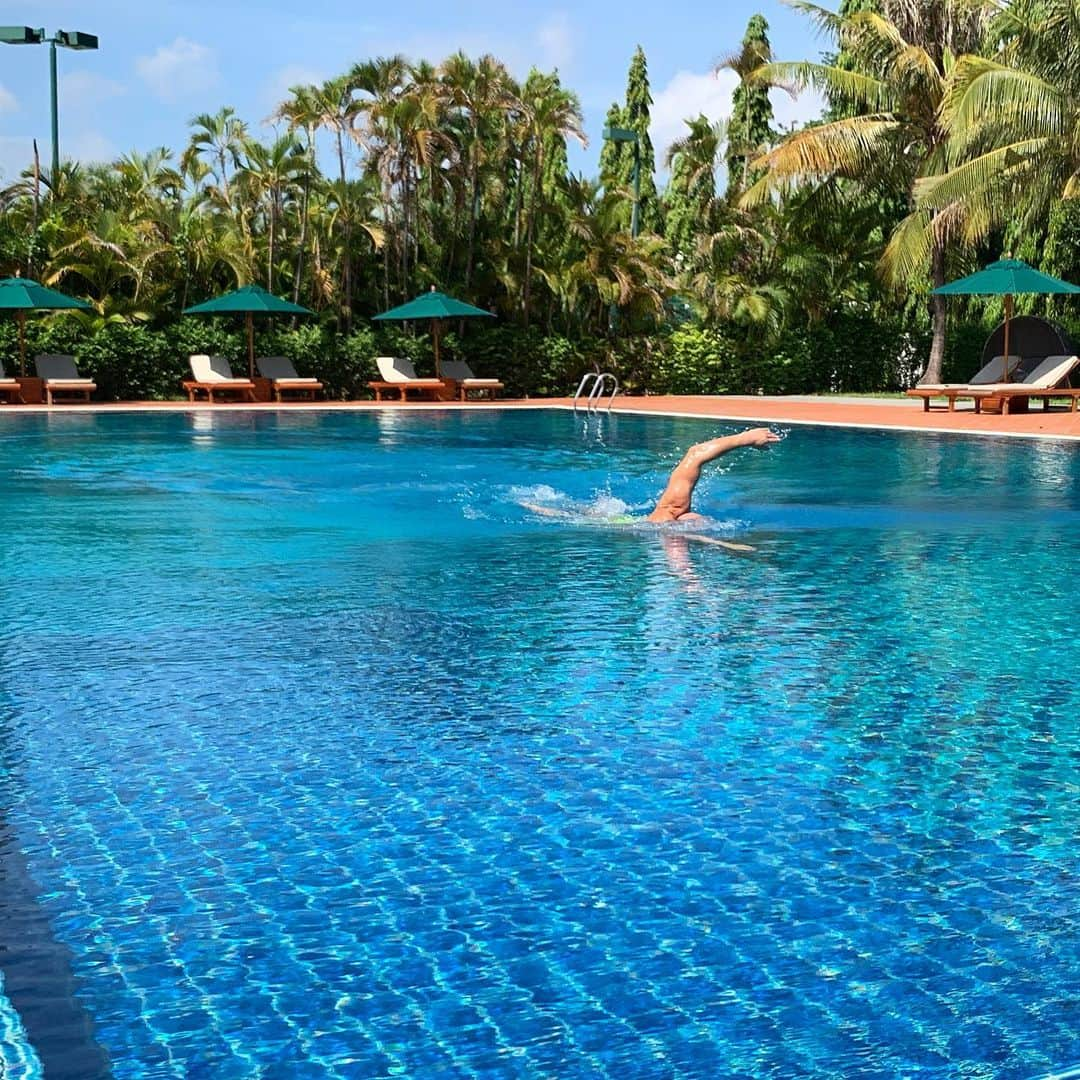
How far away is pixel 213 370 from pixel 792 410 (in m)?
11.7

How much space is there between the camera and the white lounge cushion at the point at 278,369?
96.9 feet

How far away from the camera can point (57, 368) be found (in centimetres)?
2809

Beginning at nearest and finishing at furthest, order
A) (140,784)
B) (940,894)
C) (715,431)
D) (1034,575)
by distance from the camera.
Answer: (940,894), (140,784), (1034,575), (715,431)

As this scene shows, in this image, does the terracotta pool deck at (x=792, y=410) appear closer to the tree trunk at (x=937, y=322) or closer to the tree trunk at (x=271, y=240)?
the tree trunk at (x=937, y=322)

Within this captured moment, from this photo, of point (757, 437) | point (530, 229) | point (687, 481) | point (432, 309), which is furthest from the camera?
point (530, 229)

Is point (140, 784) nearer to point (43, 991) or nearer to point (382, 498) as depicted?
point (43, 991)

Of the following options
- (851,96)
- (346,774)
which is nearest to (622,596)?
(346,774)

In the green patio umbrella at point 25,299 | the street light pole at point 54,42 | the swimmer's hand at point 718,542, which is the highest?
the street light pole at point 54,42

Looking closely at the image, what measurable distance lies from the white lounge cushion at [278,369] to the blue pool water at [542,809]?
18613 mm

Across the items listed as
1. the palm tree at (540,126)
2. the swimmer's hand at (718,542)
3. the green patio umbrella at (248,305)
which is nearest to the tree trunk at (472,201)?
the palm tree at (540,126)

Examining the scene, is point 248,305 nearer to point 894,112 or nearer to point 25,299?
point 25,299

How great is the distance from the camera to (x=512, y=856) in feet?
15.5

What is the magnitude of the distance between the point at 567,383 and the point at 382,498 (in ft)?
58.0

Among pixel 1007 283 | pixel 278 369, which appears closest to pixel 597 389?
pixel 278 369
